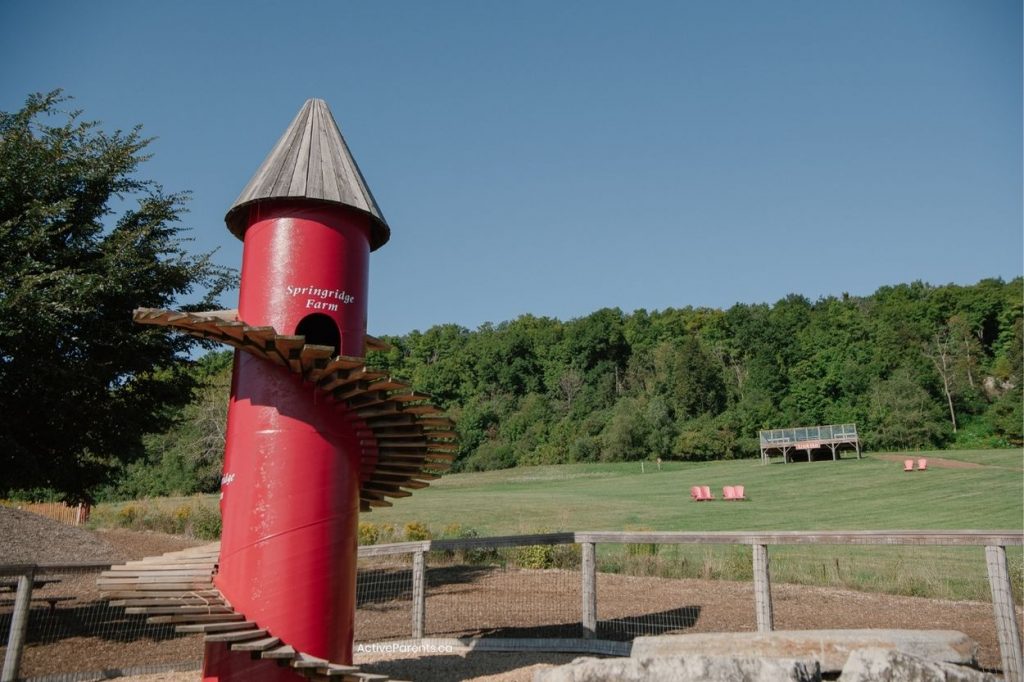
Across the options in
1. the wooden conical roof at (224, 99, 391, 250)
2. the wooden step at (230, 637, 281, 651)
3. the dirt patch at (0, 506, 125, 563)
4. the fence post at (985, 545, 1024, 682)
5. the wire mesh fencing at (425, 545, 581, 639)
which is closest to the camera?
the wooden step at (230, 637, 281, 651)

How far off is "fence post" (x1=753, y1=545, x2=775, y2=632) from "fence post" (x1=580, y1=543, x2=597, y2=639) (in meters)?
2.23

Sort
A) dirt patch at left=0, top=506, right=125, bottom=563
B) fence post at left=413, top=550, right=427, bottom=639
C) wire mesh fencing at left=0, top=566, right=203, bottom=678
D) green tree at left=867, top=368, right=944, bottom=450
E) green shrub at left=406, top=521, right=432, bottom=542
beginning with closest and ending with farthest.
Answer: wire mesh fencing at left=0, top=566, right=203, bottom=678 < fence post at left=413, top=550, right=427, bottom=639 < dirt patch at left=0, top=506, right=125, bottom=563 < green shrub at left=406, top=521, right=432, bottom=542 < green tree at left=867, top=368, right=944, bottom=450

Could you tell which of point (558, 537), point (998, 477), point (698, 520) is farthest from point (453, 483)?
point (558, 537)

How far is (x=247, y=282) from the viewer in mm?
7547

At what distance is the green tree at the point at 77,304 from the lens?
10906 mm

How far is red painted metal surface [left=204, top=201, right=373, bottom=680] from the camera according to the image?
6609mm

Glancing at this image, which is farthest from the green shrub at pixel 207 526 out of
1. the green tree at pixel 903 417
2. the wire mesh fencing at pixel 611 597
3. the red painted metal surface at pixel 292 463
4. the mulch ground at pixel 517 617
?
the green tree at pixel 903 417

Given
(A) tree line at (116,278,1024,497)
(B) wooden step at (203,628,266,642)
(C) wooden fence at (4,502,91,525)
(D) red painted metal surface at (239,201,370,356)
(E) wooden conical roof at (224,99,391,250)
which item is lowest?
(B) wooden step at (203,628,266,642)

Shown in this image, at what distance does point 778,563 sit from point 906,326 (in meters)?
69.1

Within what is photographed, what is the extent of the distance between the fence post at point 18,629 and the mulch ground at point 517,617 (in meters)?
0.71

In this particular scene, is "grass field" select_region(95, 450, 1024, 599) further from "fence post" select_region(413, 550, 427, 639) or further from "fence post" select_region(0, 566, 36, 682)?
"fence post" select_region(0, 566, 36, 682)

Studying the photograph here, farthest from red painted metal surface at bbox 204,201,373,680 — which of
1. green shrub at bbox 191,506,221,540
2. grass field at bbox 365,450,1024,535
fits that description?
grass field at bbox 365,450,1024,535

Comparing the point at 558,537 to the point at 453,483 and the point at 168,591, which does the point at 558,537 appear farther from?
the point at 453,483

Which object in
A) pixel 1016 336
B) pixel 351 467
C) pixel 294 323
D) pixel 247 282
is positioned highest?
pixel 1016 336
